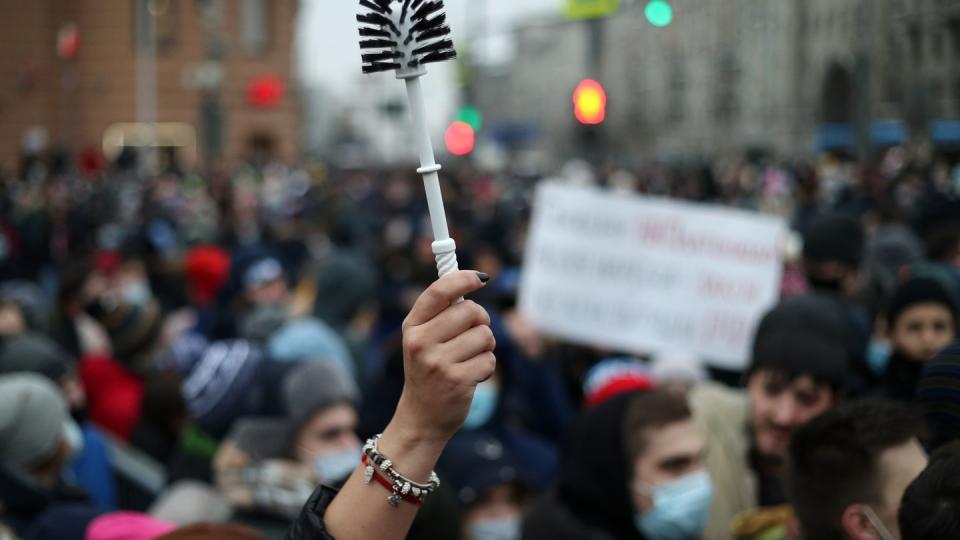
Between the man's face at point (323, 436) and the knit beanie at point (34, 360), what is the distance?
160 centimetres

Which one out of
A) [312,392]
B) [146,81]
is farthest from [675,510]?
[146,81]

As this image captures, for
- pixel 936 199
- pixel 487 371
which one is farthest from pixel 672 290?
pixel 936 199

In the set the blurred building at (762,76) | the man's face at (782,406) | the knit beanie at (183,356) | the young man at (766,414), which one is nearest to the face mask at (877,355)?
the young man at (766,414)

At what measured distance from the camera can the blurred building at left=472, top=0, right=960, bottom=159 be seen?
16.5 m

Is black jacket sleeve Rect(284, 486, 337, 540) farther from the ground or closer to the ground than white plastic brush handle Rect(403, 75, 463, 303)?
closer to the ground

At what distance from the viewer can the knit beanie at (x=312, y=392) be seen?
4.13 m

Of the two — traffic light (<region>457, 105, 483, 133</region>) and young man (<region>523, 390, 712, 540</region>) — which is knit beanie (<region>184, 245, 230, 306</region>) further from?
traffic light (<region>457, 105, 483, 133</region>)

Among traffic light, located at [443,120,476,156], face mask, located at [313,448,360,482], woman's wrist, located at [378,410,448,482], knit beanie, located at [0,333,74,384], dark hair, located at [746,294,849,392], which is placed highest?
traffic light, located at [443,120,476,156]

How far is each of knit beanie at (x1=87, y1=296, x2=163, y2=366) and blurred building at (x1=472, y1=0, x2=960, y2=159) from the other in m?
6.53

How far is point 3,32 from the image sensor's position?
41125 millimetres

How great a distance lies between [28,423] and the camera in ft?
13.0

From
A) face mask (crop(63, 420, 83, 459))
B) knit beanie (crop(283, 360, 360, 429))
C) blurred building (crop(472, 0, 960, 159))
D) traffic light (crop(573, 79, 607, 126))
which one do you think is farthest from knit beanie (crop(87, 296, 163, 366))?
traffic light (crop(573, 79, 607, 126))

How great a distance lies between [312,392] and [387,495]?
2.36 metres

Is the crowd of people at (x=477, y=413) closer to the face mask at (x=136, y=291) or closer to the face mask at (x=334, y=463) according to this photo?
the face mask at (x=334, y=463)
